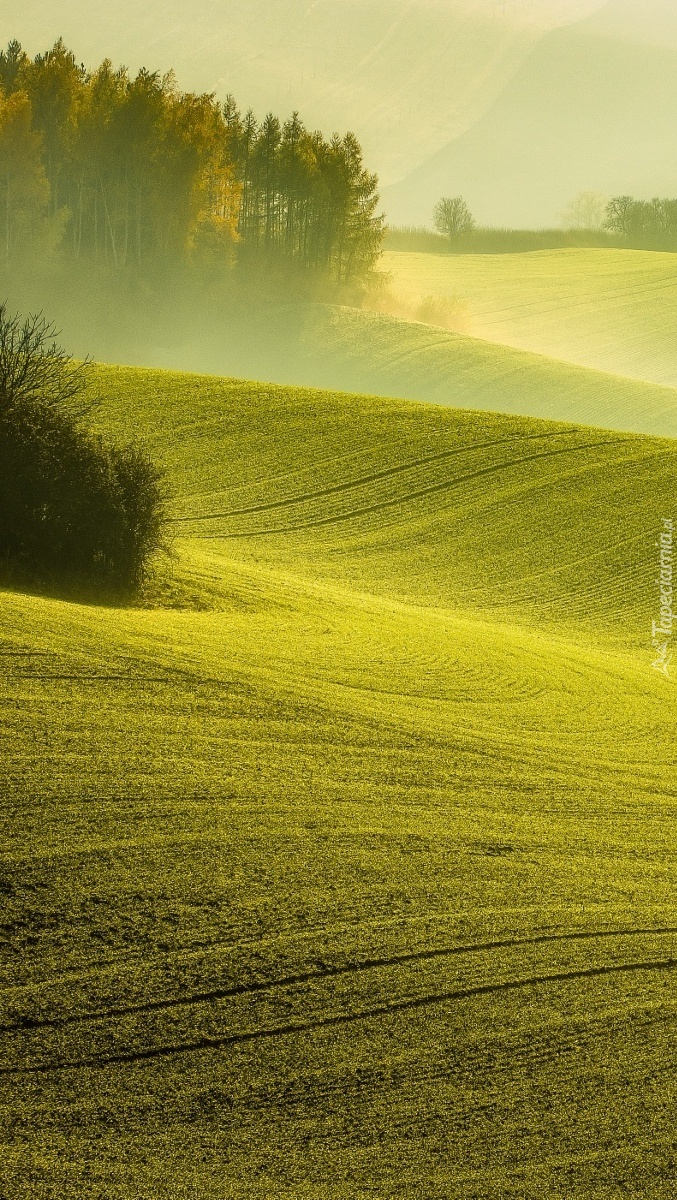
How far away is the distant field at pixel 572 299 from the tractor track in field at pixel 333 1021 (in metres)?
68.7

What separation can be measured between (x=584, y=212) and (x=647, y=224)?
47703 millimetres

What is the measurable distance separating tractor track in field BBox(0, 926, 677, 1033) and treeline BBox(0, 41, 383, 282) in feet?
190

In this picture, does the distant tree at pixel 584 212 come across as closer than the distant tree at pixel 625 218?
No

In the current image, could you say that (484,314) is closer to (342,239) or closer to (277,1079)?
(342,239)

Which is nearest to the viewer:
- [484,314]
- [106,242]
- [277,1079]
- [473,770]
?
[277,1079]

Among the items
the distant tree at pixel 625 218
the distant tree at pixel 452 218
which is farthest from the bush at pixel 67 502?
the distant tree at pixel 625 218

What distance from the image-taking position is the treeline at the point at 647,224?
11278cm

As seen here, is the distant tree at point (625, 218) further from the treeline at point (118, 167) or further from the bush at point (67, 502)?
the bush at point (67, 502)

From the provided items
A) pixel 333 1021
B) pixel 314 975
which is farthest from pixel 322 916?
pixel 333 1021

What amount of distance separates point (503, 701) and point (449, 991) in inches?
260

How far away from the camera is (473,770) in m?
11.6

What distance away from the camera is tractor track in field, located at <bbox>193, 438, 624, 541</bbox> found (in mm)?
24547

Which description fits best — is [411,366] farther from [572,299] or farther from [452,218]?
[452,218]

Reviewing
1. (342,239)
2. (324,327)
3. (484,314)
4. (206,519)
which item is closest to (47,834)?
(206,519)
